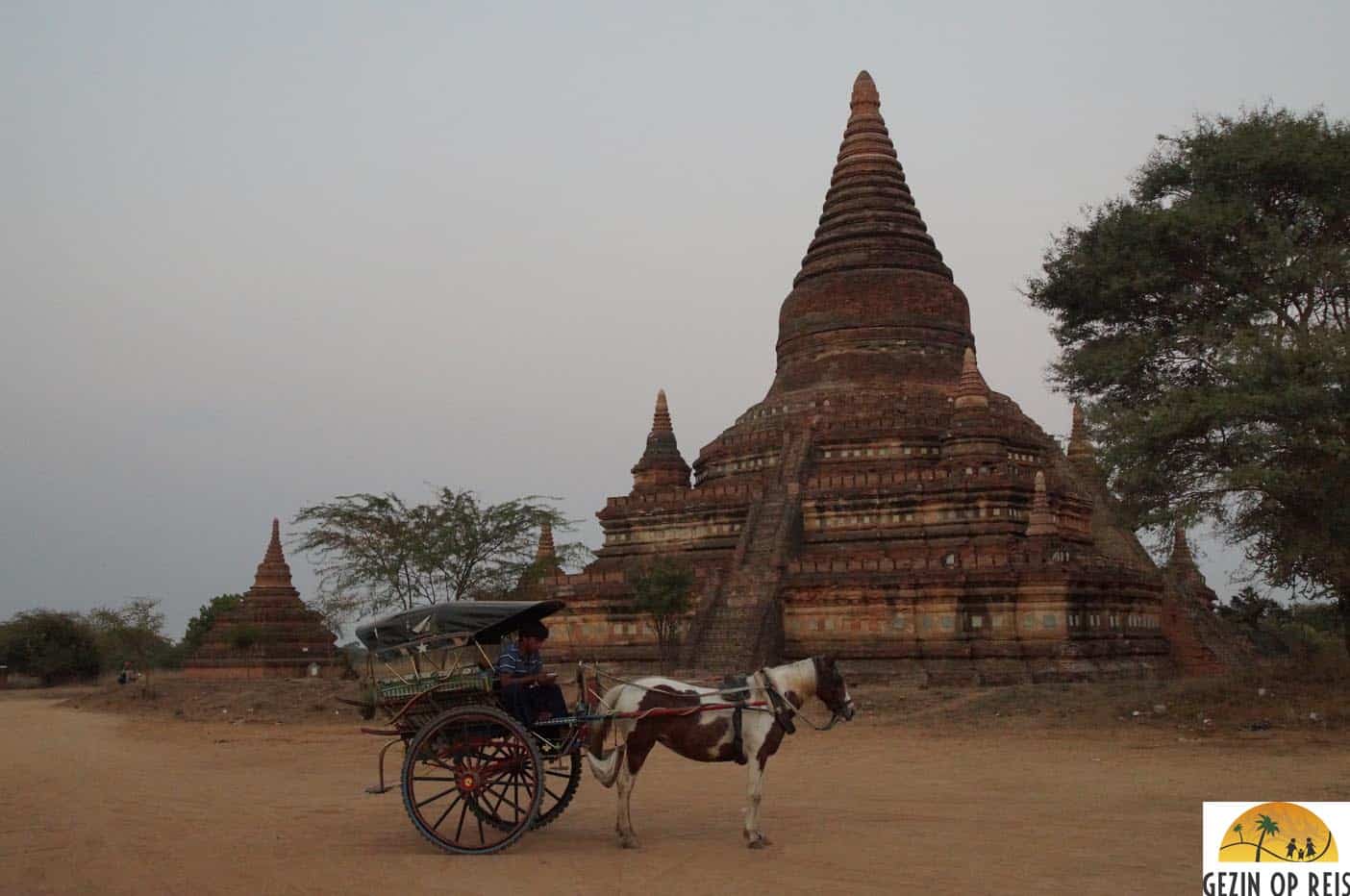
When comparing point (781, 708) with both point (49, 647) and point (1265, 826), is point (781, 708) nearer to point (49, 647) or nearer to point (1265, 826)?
point (1265, 826)

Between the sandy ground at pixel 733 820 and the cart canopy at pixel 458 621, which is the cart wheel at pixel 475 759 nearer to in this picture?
the sandy ground at pixel 733 820

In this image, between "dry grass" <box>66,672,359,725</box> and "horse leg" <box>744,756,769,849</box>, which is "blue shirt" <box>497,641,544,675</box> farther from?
"dry grass" <box>66,672,359,725</box>

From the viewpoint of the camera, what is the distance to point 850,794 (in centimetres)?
1317

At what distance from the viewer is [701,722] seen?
10.1 metres

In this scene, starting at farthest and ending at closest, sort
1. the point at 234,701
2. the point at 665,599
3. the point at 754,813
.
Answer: the point at 234,701, the point at 665,599, the point at 754,813

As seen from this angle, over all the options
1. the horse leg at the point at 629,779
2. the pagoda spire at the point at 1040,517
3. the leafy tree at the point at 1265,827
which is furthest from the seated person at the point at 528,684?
the pagoda spire at the point at 1040,517

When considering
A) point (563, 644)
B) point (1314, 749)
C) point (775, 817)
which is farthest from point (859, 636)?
point (775, 817)

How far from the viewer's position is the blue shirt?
1043 centimetres

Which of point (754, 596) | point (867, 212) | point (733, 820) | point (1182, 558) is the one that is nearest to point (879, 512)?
point (754, 596)

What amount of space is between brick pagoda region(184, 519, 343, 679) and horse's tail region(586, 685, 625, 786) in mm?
27861

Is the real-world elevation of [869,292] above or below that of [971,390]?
above

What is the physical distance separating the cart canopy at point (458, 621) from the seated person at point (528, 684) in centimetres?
21

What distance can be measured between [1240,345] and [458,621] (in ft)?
43.6

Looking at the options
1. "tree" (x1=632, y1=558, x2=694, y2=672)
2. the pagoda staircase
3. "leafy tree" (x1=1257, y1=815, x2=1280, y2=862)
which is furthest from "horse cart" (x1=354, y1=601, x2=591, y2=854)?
"tree" (x1=632, y1=558, x2=694, y2=672)
